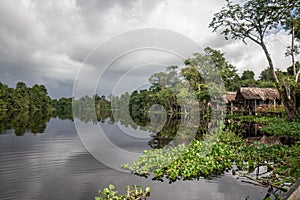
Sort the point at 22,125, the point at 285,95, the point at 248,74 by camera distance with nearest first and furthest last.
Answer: the point at 285,95 < the point at 22,125 < the point at 248,74

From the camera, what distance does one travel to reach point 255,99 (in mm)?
34219

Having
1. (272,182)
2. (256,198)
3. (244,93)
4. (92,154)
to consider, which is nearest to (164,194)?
(256,198)

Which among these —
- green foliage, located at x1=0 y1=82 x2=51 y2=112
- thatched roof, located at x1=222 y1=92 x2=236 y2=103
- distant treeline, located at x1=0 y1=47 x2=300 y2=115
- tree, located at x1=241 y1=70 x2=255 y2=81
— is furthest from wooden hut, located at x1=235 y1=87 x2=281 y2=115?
green foliage, located at x1=0 y1=82 x2=51 y2=112

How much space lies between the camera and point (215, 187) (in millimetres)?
5977

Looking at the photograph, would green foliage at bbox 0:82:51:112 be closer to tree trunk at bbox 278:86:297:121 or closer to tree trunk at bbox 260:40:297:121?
tree trunk at bbox 260:40:297:121

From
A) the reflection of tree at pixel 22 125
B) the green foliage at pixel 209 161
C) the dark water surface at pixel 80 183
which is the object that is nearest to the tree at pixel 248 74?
the reflection of tree at pixel 22 125

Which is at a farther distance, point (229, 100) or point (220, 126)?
point (229, 100)

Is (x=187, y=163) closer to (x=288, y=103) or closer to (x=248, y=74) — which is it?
(x=288, y=103)

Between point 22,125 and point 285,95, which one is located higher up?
point 285,95

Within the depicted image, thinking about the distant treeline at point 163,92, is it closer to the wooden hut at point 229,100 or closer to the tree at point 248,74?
the tree at point 248,74

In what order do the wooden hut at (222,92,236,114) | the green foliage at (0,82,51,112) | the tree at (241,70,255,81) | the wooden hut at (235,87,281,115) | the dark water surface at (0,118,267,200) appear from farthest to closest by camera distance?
the tree at (241,70,255,81) < the green foliage at (0,82,51,112) < the wooden hut at (222,92,236,114) < the wooden hut at (235,87,281,115) < the dark water surface at (0,118,267,200)

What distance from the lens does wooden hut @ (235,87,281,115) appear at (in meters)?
34.0

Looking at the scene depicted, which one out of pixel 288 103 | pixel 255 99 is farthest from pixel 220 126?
pixel 255 99

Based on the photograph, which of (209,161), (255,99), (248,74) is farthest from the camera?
(248,74)
